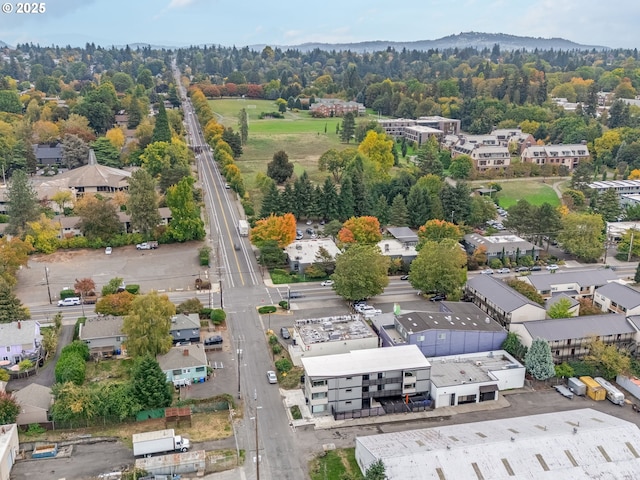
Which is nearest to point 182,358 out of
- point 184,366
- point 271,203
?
point 184,366

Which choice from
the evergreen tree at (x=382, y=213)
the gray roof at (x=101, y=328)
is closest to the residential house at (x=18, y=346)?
the gray roof at (x=101, y=328)

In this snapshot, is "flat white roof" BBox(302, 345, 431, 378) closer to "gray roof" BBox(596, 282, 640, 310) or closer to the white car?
"gray roof" BBox(596, 282, 640, 310)

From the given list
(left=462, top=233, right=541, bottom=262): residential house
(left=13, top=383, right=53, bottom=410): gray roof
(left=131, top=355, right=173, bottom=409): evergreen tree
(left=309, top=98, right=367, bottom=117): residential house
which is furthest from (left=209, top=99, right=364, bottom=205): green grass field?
(left=13, top=383, right=53, bottom=410): gray roof

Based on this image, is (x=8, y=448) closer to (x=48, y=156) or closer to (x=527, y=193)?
(x=48, y=156)

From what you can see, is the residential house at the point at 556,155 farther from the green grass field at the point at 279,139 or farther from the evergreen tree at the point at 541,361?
the evergreen tree at the point at 541,361

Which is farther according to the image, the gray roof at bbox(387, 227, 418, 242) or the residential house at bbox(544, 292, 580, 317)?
the gray roof at bbox(387, 227, 418, 242)
